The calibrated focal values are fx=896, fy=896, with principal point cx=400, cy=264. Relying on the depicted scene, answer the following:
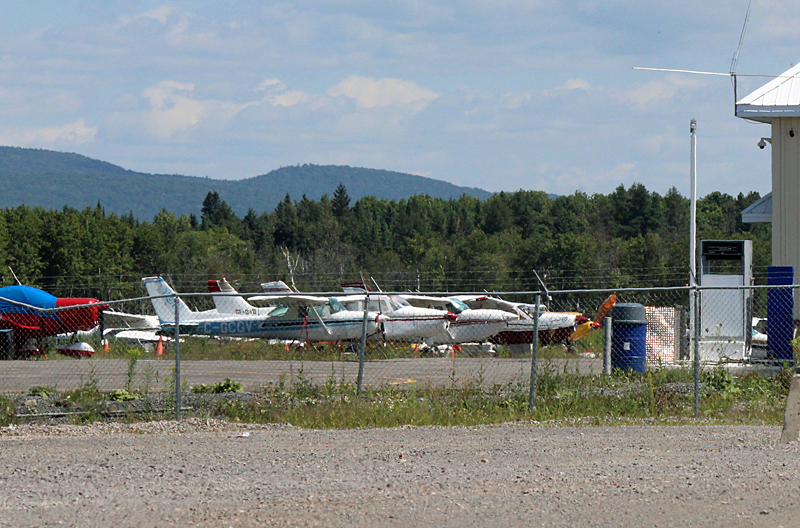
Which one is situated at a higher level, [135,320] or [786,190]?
[786,190]

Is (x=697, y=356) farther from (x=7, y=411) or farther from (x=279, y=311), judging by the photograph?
(x=279, y=311)

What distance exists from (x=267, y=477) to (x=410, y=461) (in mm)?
1391

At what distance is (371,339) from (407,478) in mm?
17387

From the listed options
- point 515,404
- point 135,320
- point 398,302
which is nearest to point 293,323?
point 398,302

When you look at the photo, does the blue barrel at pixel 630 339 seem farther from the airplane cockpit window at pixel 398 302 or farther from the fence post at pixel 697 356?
the airplane cockpit window at pixel 398 302

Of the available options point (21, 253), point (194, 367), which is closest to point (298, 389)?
point (194, 367)

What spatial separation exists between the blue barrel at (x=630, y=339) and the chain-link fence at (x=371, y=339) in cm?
2

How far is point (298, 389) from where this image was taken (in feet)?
39.8

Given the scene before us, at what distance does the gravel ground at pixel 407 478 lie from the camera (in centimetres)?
601

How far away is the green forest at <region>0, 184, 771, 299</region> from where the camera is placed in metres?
43.9

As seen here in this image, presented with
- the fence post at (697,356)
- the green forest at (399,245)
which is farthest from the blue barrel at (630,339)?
the green forest at (399,245)

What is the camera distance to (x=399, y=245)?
9425 cm

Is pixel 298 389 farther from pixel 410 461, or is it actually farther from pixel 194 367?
pixel 194 367

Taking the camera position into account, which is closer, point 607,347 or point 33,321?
point 607,347
